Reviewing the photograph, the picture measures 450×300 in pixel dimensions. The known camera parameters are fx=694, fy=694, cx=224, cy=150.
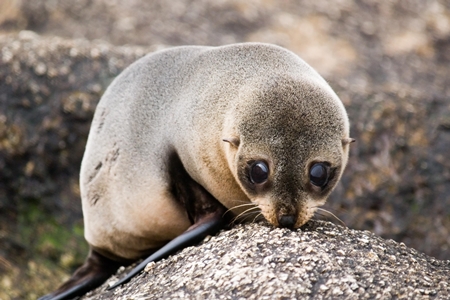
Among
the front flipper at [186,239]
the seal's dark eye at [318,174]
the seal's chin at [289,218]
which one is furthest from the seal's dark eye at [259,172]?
the front flipper at [186,239]

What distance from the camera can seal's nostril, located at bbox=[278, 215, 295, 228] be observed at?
17.9 feet

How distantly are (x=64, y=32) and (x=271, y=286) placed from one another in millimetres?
12647

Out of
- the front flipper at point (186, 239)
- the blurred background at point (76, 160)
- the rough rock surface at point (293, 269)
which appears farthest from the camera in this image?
the blurred background at point (76, 160)

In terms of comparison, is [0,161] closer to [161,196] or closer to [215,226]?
[161,196]

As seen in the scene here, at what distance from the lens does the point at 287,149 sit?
213 inches

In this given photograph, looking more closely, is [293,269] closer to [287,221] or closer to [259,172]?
[287,221]

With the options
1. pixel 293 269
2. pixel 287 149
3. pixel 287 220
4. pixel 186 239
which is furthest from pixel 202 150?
pixel 293 269

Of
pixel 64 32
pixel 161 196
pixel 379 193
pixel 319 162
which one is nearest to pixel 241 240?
pixel 319 162

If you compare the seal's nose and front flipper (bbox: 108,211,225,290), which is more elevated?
the seal's nose

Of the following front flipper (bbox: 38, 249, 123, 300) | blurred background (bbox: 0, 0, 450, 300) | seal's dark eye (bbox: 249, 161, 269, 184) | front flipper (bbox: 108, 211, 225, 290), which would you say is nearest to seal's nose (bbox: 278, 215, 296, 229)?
seal's dark eye (bbox: 249, 161, 269, 184)

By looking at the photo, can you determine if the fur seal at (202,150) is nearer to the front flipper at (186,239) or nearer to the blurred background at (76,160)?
the front flipper at (186,239)

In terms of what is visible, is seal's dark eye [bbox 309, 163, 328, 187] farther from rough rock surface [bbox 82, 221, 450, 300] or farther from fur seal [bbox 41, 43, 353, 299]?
rough rock surface [bbox 82, 221, 450, 300]

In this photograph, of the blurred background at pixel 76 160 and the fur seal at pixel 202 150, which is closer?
the fur seal at pixel 202 150

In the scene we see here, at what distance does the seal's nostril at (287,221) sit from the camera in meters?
5.46
